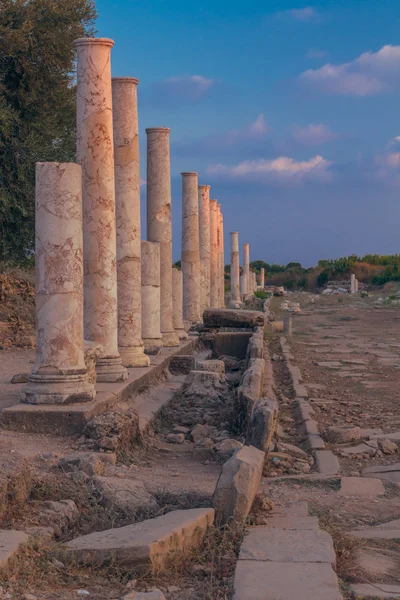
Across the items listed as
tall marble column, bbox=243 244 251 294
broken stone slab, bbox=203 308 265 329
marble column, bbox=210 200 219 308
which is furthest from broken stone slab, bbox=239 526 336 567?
tall marble column, bbox=243 244 251 294

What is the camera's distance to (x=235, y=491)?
518 centimetres

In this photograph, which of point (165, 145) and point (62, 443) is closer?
point (62, 443)

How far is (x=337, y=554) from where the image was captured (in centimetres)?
470

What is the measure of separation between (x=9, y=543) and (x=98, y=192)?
6717mm

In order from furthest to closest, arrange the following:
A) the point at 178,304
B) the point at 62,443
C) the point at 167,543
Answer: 1. the point at 178,304
2. the point at 62,443
3. the point at 167,543

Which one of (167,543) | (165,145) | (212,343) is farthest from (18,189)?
(167,543)

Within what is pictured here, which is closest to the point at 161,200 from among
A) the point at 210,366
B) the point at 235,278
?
the point at 210,366

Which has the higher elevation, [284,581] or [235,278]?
[235,278]

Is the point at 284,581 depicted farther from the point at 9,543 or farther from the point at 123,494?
the point at 123,494

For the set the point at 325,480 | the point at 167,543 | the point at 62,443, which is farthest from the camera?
the point at 62,443

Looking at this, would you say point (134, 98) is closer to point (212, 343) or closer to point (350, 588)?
point (212, 343)

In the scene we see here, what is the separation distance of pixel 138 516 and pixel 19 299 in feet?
48.5

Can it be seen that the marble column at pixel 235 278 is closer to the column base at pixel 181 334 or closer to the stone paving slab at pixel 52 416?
the column base at pixel 181 334

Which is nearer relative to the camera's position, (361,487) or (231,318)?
(361,487)
